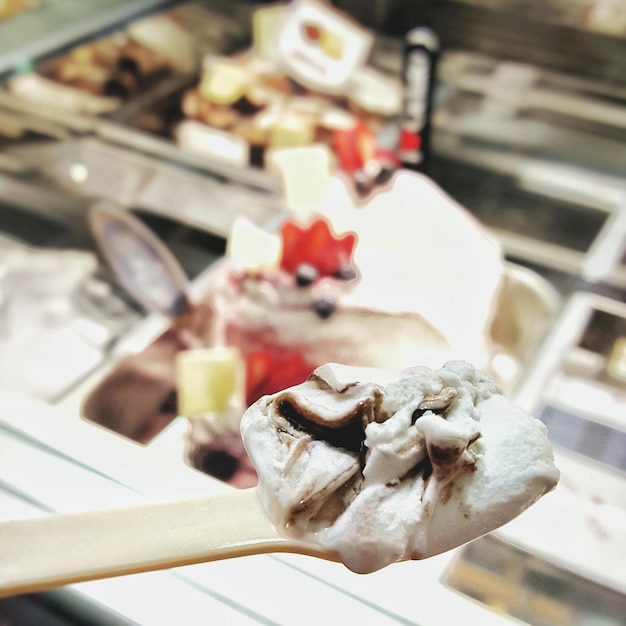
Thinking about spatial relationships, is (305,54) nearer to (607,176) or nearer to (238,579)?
(607,176)

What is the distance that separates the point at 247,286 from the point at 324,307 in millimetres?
→ 171

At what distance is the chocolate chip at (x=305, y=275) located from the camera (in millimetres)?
1339

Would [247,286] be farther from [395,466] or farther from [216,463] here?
[395,466]

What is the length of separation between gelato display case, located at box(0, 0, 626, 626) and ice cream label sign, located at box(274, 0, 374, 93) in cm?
4

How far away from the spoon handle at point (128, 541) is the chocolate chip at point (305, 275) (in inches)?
25.5

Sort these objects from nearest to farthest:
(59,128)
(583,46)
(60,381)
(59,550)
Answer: (59,550)
(60,381)
(59,128)
(583,46)

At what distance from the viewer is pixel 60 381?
4.30 feet

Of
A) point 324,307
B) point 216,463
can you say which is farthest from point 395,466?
point 324,307

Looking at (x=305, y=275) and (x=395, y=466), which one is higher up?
(x=395, y=466)

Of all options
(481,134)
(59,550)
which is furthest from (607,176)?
(59,550)

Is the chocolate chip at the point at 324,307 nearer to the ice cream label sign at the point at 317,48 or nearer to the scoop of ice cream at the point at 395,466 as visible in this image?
the scoop of ice cream at the point at 395,466

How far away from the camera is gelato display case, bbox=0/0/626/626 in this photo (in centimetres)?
91

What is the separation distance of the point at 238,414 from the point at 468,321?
50 cm

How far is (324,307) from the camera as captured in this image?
132 centimetres
